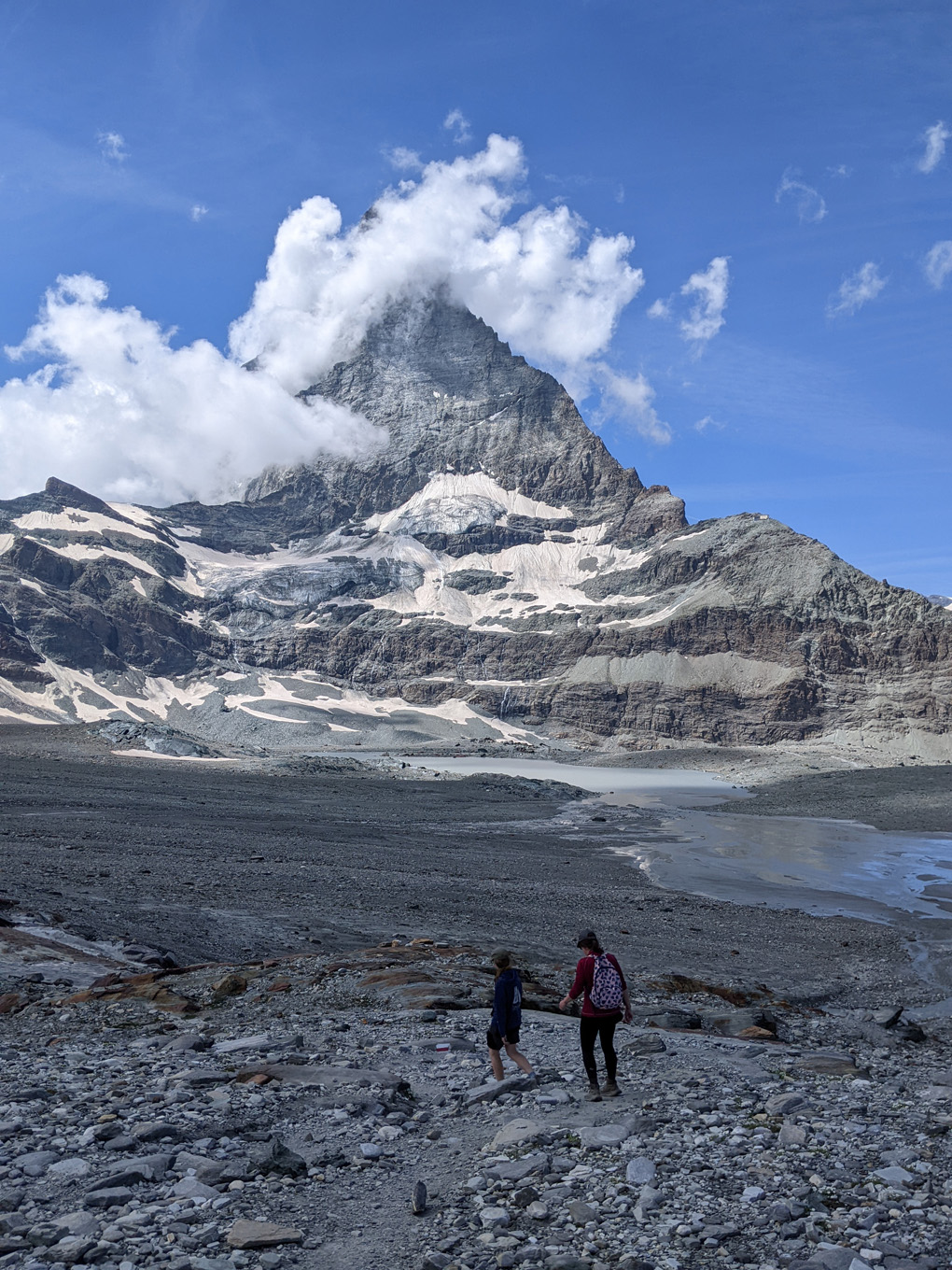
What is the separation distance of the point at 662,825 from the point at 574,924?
111 feet

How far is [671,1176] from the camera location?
677 cm

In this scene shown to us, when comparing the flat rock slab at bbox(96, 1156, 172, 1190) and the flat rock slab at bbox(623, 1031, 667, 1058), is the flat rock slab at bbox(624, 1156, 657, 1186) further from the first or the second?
the flat rock slab at bbox(96, 1156, 172, 1190)

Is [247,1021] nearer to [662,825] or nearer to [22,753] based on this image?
[662,825]

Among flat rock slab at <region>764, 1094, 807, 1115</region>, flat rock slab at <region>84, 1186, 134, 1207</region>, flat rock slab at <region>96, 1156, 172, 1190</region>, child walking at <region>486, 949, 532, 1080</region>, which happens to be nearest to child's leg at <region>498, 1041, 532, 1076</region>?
child walking at <region>486, 949, 532, 1080</region>

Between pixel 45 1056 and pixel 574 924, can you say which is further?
pixel 574 924

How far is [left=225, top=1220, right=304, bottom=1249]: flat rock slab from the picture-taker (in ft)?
19.3

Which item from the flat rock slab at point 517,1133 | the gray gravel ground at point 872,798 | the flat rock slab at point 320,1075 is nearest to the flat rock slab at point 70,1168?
the flat rock slab at point 320,1075

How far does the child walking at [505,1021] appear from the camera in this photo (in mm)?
9133

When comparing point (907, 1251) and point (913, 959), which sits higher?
point (907, 1251)

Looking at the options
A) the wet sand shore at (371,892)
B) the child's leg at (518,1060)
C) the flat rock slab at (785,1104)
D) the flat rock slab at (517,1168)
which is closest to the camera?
the flat rock slab at (517,1168)

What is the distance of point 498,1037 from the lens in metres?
9.21

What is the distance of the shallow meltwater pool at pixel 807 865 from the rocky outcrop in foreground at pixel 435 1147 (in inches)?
512

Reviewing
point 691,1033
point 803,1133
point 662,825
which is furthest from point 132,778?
point 803,1133

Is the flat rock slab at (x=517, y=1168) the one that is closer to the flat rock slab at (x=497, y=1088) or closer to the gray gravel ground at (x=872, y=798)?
the flat rock slab at (x=497, y=1088)
